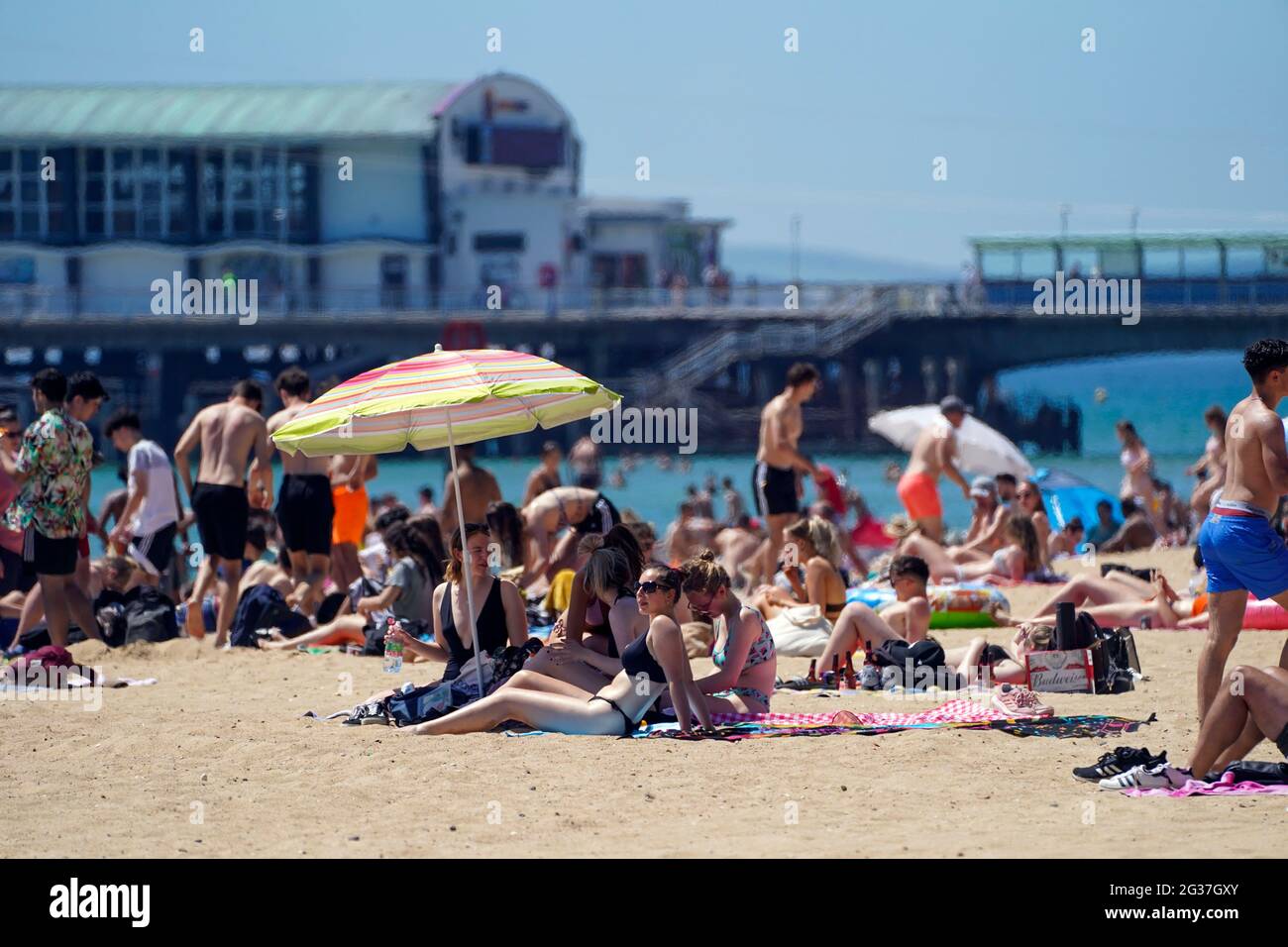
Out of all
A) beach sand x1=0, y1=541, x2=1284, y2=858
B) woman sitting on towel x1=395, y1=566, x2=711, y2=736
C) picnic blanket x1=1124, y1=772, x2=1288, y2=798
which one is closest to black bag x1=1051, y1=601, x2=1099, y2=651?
beach sand x1=0, y1=541, x2=1284, y2=858

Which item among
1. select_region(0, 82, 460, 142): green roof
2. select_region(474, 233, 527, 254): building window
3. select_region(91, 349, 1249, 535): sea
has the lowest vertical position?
select_region(91, 349, 1249, 535): sea

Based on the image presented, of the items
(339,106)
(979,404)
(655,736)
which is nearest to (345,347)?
(339,106)

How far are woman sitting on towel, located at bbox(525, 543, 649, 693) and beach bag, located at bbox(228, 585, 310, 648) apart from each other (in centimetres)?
296

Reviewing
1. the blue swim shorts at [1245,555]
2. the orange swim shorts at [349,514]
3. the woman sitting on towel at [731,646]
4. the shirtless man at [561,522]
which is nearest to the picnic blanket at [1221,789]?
the blue swim shorts at [1245,555]

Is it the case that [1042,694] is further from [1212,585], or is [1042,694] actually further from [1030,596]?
[1030,596]

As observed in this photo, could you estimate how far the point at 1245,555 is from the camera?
17.9 feet

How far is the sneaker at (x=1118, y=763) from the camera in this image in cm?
549

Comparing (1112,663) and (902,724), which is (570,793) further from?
(1112,663)

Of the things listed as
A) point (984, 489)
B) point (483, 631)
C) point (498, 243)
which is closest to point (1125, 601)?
point (483, 631)

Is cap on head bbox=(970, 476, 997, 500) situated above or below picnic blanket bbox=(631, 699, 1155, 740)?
above

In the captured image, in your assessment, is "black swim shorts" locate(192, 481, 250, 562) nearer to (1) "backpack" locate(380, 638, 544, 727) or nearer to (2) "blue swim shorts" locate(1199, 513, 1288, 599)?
(1) "backpack" locate(380, 638, 544, 727)

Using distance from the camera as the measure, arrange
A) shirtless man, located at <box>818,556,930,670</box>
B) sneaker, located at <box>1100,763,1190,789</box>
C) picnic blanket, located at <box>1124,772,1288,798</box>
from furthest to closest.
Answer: shirtless man, located at <box>818,556,930,670</box> < sneaker, located at <box>1100,763,1190,789</box> < picnic blanket, located at <box>1124,772,1288,798</box>

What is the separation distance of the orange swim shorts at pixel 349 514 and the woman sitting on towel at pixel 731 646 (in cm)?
445

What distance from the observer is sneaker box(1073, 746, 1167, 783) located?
18.0 ft
